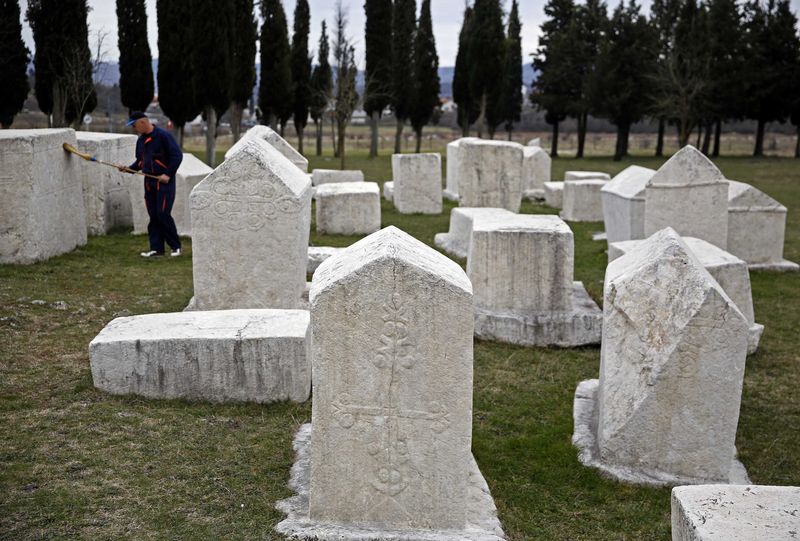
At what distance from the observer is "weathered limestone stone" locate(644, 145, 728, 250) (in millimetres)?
10352

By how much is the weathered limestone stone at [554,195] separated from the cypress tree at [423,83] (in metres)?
16.5

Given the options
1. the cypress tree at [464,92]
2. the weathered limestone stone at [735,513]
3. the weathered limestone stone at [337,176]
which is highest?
the cypress tree at [464,92]

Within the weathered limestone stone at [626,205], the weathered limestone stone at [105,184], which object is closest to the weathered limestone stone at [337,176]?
the weathered limestone stone at [105,184]

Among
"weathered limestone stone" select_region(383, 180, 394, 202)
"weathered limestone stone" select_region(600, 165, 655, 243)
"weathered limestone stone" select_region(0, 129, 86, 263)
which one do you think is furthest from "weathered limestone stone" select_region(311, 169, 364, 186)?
"weathered limestone stone" select_region(0, 129, 86, 263)

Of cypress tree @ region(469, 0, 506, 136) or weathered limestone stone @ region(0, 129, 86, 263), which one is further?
cypress tree @ region(469, 0, 506, 136)

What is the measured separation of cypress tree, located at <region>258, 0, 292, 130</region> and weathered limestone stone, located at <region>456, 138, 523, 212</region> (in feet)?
60.7

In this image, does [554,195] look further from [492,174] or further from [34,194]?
[34,194]

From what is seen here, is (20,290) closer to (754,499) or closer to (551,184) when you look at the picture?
(754,499)

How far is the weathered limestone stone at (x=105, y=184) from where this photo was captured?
12.3 meters

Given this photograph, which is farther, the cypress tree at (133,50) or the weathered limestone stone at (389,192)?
the cypress tree at (133,50)

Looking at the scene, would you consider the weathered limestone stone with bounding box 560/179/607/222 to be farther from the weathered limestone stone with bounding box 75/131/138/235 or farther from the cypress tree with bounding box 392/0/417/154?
the cypress tree with bounding box 392/0/417/154

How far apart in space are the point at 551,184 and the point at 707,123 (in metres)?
20.5

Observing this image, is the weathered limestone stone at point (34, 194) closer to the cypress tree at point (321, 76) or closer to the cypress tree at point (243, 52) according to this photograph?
the cypress tree at point (243, 52)

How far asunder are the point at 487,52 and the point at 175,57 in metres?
14.4
